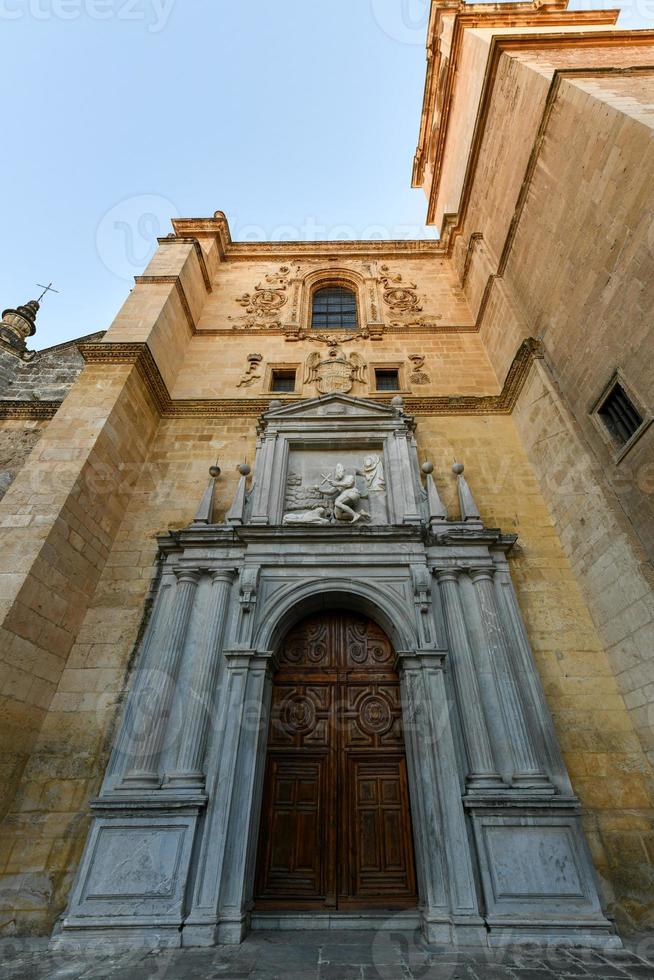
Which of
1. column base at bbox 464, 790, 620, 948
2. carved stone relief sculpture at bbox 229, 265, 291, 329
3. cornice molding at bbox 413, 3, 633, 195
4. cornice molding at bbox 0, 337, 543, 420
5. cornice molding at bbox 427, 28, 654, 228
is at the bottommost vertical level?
column base at bbox 464, 790, 620, 948

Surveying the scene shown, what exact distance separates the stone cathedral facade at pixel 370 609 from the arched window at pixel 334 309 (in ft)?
7.44

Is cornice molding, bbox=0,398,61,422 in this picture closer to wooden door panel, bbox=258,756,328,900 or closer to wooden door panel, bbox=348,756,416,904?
wooden door panel, bbox=258,756,328,900

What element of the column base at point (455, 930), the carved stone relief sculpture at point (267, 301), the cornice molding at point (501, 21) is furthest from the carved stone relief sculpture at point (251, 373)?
the column base at point (455, 930)

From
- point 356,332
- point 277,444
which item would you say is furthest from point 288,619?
point 356,332

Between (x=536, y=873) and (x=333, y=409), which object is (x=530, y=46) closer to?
(x=333, y=409)

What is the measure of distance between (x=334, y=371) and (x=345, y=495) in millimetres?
3677

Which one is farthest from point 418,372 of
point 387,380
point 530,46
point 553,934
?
point 553,934

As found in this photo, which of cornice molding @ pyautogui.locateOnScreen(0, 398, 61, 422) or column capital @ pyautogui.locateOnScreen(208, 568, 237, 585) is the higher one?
cornice molding @ pyautogui.locateOnScreen(0, 398, 61, 422)

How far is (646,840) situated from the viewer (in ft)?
16.0

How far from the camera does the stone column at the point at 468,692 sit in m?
5.00

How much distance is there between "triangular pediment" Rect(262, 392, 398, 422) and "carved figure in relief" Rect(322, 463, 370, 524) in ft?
4.12

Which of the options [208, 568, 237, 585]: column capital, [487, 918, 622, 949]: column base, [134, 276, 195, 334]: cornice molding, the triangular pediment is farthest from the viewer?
[134, 276, 195, 334]: cornice molding

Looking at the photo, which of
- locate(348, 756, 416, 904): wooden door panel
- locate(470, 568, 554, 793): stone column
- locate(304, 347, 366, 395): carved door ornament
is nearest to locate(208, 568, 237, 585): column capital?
locate(348, 756, 416, 904): wooden door panel

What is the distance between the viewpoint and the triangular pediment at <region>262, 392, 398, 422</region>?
8.45 m
